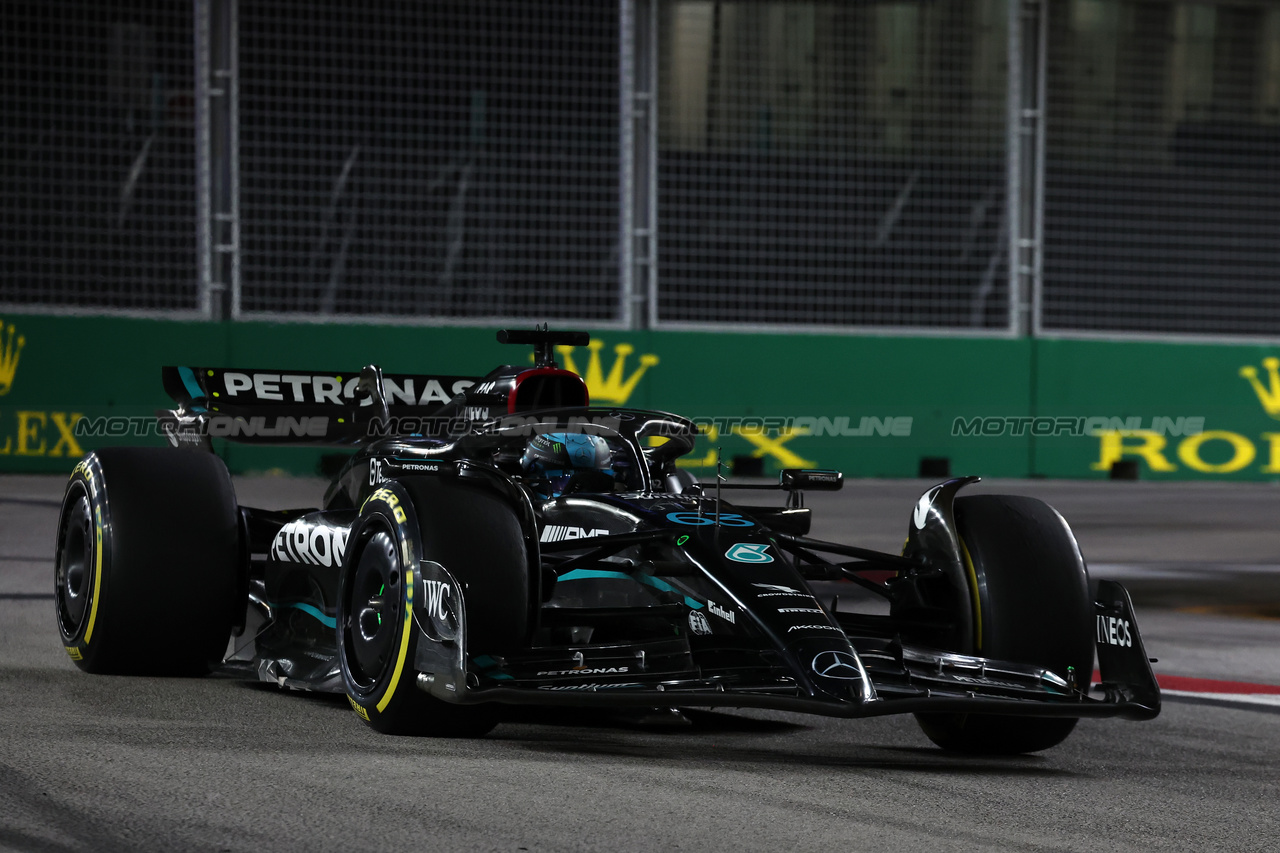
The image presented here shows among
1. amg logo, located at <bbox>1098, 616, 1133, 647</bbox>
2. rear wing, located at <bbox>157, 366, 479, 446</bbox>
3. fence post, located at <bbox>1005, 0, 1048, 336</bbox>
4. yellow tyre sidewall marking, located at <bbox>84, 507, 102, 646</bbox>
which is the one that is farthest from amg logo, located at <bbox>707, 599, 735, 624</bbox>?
fence post, located at <bbox>1005, 0, 1048, 336</bbox>

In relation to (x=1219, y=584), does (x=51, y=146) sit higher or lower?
higher

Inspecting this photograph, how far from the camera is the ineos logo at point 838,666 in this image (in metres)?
4.22

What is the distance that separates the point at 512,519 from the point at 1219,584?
258 inches

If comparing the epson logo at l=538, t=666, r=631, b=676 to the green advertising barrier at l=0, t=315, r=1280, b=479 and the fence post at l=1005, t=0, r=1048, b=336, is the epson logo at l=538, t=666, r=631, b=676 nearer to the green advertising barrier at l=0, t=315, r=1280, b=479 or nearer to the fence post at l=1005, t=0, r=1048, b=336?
the green advertising barrier at l=0, t=315, r=1280, b=479

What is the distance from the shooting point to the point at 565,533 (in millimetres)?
5152

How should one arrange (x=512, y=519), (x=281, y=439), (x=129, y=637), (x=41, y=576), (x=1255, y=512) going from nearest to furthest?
(x=512, y=519) → (x=129, y=637) → (x=281, y=439) → (x=41, y=576) → (x=1255, y=512)

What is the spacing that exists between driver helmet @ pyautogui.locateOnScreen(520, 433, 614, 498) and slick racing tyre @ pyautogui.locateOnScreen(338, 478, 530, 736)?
870 mm

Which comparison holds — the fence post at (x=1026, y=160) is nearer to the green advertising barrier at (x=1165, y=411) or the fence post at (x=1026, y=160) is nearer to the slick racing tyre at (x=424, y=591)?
the green advertising barrier at (x=1165, y=411)

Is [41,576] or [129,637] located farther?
[41,576]

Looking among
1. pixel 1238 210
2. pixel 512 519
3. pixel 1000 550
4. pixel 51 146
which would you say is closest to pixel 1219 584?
pixel 1000 550

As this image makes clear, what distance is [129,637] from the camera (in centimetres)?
572

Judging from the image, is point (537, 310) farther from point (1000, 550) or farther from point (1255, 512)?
point (1000, 550)

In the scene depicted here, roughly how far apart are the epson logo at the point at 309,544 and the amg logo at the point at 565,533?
62 centimetres

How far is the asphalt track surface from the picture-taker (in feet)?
11.5
